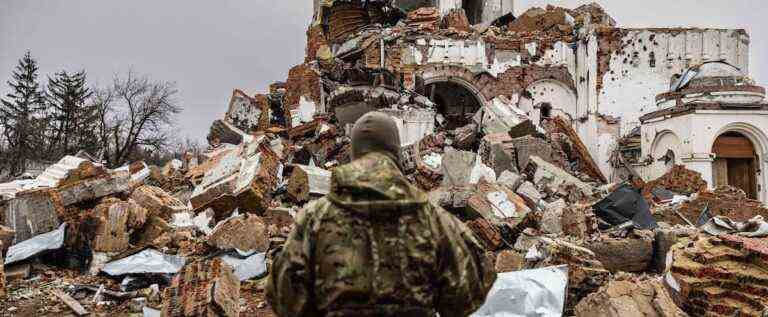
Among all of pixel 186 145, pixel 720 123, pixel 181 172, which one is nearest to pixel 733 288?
pixel 720 123

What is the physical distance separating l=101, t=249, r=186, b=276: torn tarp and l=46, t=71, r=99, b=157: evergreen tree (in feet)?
61.3

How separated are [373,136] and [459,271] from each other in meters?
0.59

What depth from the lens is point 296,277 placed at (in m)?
1.72

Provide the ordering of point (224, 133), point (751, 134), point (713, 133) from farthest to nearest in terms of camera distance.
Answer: point (224, 133), point (751, 134), point (713, 133)

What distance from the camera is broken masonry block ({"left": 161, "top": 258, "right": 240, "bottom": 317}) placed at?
12.7 ft

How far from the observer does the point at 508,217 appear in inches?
304

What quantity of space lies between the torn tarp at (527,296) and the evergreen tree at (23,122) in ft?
61.5

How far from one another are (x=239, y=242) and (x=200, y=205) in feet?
6.69

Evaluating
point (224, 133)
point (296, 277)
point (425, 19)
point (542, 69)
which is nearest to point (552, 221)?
point (296, 277)

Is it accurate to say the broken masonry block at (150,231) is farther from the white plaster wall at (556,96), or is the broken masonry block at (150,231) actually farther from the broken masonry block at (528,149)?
the white plaster wall at (556,96)

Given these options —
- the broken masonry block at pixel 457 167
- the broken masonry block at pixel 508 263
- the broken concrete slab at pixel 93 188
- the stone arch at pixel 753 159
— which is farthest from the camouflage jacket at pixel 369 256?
the stone arch at pixel 753 159

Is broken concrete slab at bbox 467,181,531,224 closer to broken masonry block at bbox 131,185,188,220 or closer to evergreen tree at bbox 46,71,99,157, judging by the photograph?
broken masonry block at bbox 131,185,188,220

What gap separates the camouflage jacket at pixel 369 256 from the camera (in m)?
1.69

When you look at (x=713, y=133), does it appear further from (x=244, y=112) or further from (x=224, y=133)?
(x=244, y=112)
